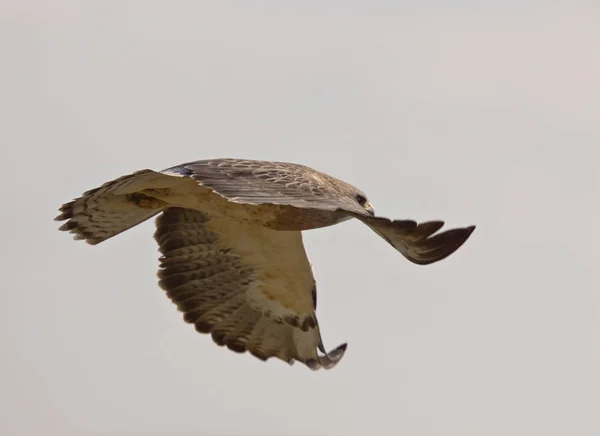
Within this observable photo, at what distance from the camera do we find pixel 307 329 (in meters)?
14.7

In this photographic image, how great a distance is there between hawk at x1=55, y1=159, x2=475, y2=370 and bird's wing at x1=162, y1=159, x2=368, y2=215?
0.11 feet

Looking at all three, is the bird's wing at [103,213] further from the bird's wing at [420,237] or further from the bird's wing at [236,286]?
the bird's wing at [420,237]

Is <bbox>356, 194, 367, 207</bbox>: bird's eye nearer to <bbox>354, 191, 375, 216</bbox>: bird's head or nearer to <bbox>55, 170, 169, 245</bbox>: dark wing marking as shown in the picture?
<bbox>354, 191, 375, 216</bbox>: bird's head

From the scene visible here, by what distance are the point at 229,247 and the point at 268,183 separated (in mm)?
2702

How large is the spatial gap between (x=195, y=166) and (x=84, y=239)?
1.72 m

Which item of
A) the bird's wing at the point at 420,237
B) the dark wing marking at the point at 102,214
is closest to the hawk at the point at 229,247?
the dark wing marking at the point at 102,214

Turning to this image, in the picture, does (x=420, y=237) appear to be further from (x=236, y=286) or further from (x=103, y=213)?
(x=236, y=286)

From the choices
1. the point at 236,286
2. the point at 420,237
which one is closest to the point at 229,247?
the point at 236,286

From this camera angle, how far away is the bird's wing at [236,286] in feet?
48.3

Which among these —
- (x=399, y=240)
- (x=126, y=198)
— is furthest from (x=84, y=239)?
(x=399, y=240)

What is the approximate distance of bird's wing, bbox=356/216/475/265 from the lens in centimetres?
1102

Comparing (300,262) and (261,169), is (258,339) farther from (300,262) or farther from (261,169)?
(261,169)

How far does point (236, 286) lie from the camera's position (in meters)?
15.0

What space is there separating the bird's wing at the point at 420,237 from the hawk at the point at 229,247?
1372mm
